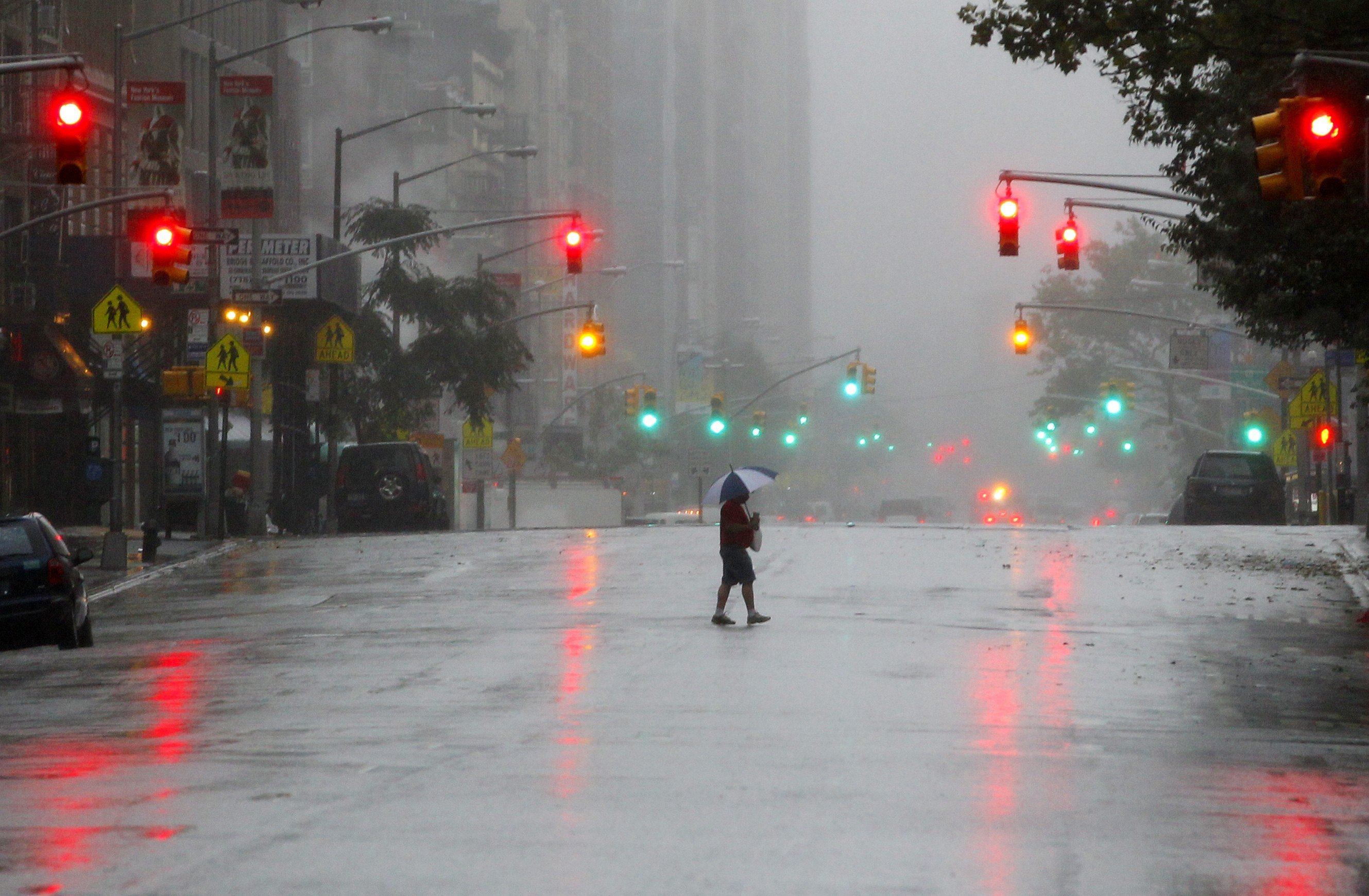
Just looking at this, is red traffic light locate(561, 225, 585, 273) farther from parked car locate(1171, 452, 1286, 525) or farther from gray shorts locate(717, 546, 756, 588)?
gray shorts locate(717, 546, 756, 588)

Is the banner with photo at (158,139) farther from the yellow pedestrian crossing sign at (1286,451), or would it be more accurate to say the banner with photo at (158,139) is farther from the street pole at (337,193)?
the yellow pedestrian crossing sign at (1286,451)

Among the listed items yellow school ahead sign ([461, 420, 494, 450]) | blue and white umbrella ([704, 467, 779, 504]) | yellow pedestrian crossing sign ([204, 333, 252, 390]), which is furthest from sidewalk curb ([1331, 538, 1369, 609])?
yellow school ahead sign ([461, 420, 494, 450])

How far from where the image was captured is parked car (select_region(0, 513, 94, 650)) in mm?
20297

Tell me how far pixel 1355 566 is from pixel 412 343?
3287cm

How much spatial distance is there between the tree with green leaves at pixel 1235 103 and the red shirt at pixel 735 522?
20.2ft

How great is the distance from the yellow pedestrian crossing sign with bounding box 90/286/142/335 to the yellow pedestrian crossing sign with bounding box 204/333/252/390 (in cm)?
326

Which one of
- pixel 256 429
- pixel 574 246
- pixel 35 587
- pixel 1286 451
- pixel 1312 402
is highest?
pixel 574 246

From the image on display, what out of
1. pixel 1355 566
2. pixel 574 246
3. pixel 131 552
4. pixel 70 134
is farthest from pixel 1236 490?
pixel 70 134

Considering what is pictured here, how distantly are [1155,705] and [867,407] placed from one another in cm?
13578

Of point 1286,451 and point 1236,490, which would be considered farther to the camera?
point 1286,451

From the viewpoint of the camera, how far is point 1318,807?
35.1 feet

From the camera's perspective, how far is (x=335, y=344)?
1815 inches

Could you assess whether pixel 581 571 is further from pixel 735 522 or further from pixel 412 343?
pixel 412 343

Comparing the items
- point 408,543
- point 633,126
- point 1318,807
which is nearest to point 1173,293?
point 633,126
